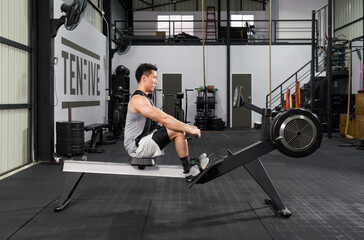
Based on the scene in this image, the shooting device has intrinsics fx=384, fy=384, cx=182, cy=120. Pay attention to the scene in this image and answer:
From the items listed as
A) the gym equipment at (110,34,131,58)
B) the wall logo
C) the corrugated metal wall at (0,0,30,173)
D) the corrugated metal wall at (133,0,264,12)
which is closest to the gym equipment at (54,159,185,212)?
the corrugated metal wall at (0,0,30,173)

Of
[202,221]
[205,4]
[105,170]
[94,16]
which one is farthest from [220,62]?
[202,221]

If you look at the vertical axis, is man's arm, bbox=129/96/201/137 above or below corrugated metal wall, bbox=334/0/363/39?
below

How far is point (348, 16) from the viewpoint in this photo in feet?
39.1

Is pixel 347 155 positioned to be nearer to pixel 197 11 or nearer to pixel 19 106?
pixel 19 106

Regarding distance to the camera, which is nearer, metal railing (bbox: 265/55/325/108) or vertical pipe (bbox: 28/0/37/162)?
vertical pipe (bbox: 28/0/37/162)

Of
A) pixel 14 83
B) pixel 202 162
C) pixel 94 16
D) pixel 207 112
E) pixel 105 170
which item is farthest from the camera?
pixel 207 112

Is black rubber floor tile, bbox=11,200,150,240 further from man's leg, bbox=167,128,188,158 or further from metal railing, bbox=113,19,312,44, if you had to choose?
metal railing, bbox=113,19,312,44

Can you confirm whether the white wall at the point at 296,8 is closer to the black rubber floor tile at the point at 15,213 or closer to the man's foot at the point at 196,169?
the man's foot at the point at 196,169

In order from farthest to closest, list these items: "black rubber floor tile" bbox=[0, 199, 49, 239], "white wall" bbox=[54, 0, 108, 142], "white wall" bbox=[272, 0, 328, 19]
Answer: "white wall" bbox=[272, 0, 328, 19], "white wall" bbox=[54, 0, 108, 142], "black rubber floor tile" bbox=[0, 199, 49, 239]

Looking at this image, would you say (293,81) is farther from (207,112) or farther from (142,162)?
(142,162)

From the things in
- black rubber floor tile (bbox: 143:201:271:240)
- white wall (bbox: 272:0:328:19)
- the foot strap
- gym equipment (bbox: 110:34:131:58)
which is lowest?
black rubber floor tile (bbox: 143:201:271:240)

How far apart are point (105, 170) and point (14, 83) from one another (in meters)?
2.43

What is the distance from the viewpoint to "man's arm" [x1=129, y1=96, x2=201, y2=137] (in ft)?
9.05

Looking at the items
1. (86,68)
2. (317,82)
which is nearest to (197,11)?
(317,82)
